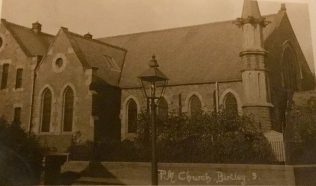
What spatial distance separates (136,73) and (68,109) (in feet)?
11.6

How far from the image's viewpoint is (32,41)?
1627cm

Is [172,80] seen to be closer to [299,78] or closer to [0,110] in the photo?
[299,78]

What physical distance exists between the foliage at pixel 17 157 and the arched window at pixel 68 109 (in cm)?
478

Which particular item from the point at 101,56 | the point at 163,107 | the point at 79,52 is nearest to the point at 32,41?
the point at 79,52

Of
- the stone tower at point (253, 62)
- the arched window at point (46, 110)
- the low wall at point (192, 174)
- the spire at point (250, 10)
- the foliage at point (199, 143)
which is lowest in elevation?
the low wall at point (192, 174)

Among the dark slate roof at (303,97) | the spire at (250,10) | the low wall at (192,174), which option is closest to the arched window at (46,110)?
the low wall at (192,174)

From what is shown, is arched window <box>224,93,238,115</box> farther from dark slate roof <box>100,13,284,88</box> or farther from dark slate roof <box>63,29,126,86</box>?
dark slate roof <box>63,29,126,86</box>

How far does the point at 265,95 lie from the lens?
14117 mm

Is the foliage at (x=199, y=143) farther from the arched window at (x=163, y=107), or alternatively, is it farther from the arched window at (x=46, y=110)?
the arched window at (x=46, y=110)

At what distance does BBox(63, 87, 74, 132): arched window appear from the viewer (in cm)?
1465

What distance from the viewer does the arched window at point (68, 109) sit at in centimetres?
1465

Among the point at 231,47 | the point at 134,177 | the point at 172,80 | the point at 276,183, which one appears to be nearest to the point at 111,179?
the point at 134,177

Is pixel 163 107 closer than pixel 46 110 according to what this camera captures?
No

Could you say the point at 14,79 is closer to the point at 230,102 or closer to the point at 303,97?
the point at 230,102
